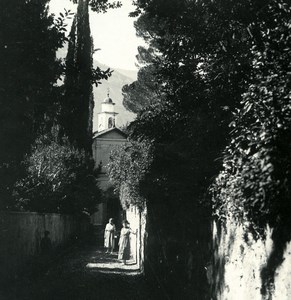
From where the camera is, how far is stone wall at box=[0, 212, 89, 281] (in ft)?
38.4

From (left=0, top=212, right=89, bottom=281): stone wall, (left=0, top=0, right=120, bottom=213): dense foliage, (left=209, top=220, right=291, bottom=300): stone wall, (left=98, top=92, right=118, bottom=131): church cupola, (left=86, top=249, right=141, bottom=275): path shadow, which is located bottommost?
(left=86, top=249, right=141, bottom=275): path shadow

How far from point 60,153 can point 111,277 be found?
13.1 m

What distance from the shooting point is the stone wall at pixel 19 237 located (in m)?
11.7

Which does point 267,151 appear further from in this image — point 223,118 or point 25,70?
point 25,70

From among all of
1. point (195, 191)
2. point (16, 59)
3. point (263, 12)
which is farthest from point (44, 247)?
point (263, 12)

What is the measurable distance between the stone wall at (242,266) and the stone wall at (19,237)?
7.21 meters

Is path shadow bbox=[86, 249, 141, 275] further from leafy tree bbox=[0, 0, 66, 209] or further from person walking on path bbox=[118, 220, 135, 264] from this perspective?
leafy tree bbox=[0, 0, 66, 209]

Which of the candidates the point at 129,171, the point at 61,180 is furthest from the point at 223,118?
the point at 61,180

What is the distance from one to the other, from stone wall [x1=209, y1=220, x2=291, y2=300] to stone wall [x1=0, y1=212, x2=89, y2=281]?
23.7ft

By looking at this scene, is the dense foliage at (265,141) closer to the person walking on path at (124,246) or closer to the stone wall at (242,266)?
the stone wall at (242,266)

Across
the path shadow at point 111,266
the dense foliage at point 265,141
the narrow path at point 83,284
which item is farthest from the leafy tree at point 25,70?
the path shadow at point 111,266

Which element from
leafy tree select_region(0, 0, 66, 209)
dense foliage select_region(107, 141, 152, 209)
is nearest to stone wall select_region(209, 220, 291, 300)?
leafy tree select_region(0, 0, 66, 209)

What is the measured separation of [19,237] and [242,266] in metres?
10.3

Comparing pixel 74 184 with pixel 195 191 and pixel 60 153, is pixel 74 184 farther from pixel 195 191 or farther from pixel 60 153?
pixel 195 191
